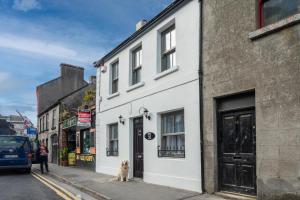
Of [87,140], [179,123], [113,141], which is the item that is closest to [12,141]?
[87,140]

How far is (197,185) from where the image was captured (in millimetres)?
11422

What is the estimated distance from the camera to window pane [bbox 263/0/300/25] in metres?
8.80

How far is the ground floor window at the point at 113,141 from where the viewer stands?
18.4m

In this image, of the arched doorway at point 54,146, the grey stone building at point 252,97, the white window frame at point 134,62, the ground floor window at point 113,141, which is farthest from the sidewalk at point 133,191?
the arched doorway at point 54,146

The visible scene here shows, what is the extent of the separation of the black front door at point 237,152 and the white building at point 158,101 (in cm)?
100

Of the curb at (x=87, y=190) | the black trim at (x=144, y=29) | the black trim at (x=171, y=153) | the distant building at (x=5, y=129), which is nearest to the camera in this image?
the curb at (x=87, y=190)

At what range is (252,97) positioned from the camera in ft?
32.0

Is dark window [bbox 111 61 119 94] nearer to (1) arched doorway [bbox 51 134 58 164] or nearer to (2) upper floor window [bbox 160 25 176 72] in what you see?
(2) upper floor window [bbox 160 25 176 72]

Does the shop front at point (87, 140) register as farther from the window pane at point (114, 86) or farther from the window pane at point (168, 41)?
the window pane at point (168, 41)

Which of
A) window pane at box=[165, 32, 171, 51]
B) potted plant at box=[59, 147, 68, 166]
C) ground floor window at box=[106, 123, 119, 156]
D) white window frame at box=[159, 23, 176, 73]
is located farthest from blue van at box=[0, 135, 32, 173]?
window pane at box=[165, 32, 171, 51]

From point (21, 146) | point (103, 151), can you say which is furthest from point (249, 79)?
point (21, 146)

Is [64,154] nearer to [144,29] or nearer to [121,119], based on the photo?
[121,119]

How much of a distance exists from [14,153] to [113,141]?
572 cm

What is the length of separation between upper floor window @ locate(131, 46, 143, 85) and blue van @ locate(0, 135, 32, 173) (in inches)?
323
